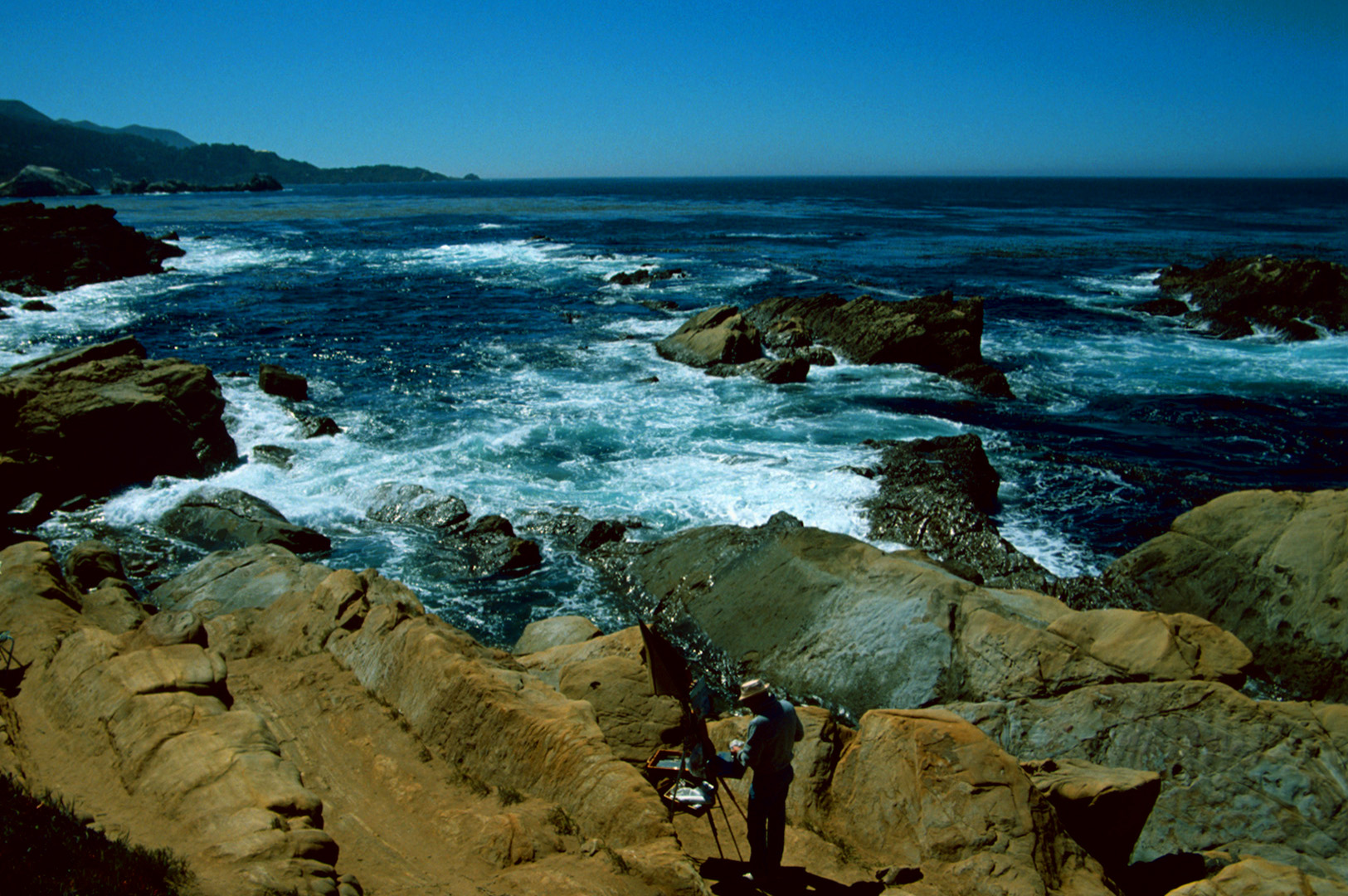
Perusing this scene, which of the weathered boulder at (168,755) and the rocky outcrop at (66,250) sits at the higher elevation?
the rocky outcrop at (66,250)

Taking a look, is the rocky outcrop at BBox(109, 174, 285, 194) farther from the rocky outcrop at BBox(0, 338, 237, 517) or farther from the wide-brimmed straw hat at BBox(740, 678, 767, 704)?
the wide-brimmed straw hat at BBox(740, 678, 767, 704)

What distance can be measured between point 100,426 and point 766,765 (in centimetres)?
1940

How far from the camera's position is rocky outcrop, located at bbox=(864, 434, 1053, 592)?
1457 cm

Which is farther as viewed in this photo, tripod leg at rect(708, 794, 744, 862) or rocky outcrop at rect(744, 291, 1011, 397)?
rocky outcrop at rect(744, 291, 1011, 397)

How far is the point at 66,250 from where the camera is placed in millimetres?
48312

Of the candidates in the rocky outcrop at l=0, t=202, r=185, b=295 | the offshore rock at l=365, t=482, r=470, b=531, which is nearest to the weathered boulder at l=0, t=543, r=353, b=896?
the offshore rock at l=365, t=482, r=470, b=531

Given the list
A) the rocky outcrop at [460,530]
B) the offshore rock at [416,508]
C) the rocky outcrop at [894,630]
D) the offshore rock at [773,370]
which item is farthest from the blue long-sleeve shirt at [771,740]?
the offshore rock at [773,370]

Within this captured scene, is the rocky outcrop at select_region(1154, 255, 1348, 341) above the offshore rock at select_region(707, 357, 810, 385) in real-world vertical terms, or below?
above

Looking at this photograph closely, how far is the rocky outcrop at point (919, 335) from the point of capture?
28.5 metres

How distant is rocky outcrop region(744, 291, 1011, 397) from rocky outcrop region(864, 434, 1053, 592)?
929cm

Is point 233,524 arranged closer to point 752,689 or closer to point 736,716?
→ point 736,716

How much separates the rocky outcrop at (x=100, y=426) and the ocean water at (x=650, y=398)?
3.36ft

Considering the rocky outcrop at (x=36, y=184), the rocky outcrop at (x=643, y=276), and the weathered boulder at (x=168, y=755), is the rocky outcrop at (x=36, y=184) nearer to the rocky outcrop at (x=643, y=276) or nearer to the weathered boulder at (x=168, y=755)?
the rocky outcrop at (x=643, y=276)

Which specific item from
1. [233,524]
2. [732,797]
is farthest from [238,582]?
[732,797]
